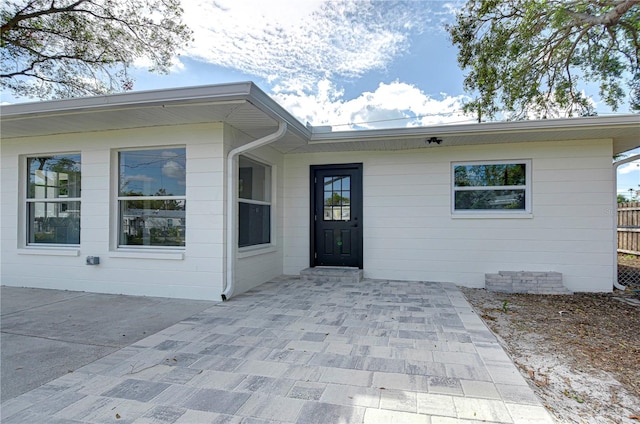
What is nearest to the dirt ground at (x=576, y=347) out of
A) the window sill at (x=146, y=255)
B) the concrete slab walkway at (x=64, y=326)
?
the concrete slab walkway at (x=64, y=326)

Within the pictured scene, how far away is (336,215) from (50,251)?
471 cm

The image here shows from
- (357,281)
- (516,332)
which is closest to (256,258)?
(357,281)

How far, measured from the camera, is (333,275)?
5.66m

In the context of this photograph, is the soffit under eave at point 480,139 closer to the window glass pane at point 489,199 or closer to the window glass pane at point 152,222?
the window glass pane at point 489,199

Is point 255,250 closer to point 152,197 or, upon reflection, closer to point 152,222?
point 152,222

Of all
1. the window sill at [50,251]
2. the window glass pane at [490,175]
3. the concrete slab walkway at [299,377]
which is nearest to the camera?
the concrete slab walkway at [299,377]

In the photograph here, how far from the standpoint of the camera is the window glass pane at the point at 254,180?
5.10 metres

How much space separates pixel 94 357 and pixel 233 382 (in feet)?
4.24

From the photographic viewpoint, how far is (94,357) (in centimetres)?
261

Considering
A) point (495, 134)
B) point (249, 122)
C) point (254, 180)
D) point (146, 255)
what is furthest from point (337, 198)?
point (146, 255)

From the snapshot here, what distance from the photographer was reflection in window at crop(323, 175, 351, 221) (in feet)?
20.2

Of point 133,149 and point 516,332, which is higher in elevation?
point 133,149

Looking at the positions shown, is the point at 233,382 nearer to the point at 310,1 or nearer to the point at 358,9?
the point at 310,1

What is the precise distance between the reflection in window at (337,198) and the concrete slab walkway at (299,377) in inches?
107
